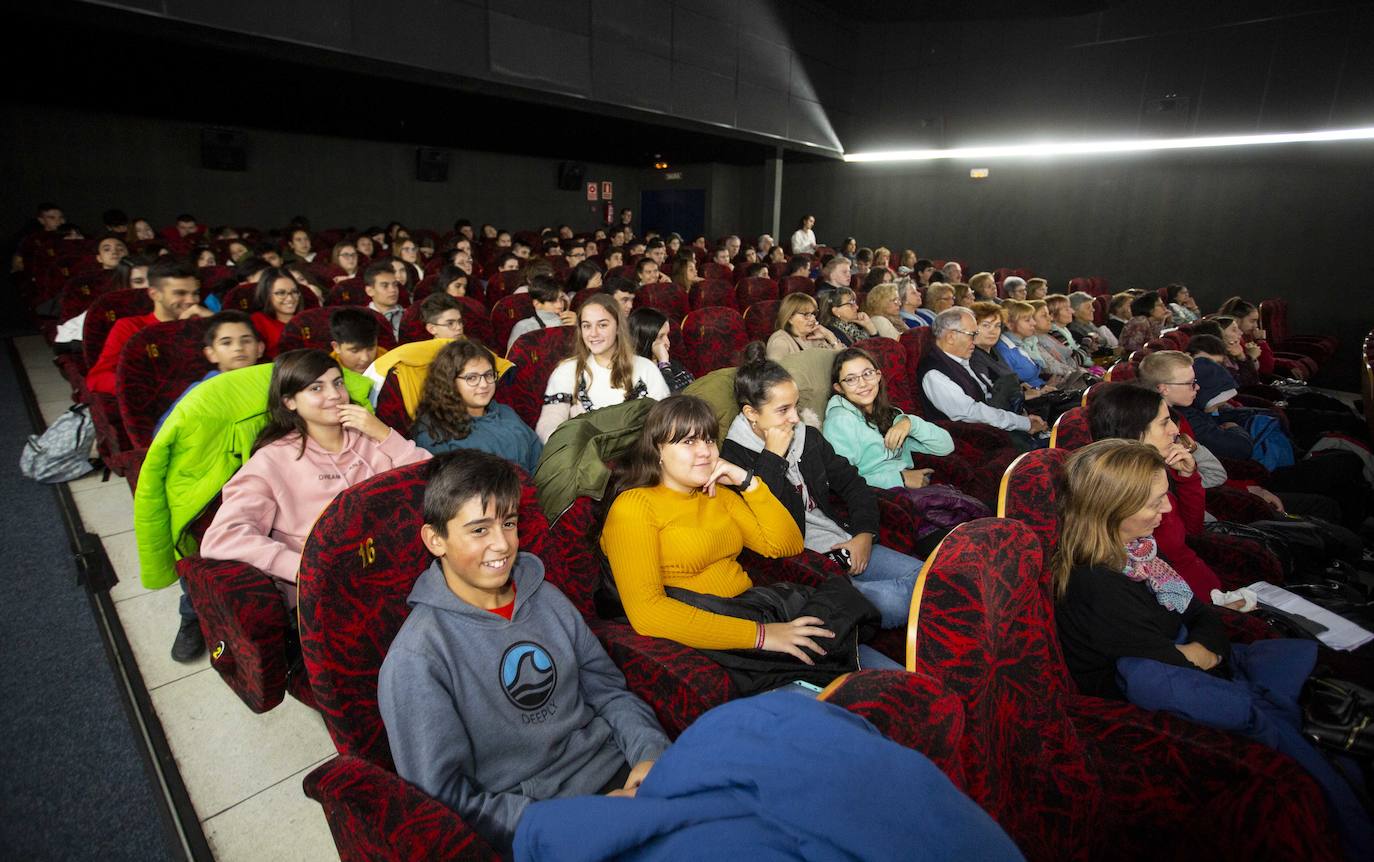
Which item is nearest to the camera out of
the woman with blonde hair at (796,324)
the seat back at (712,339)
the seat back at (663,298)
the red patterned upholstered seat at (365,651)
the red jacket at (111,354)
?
the red patterned upholstered seat at (365,651)

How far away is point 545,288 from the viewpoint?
4.05m

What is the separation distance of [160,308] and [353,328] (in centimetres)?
113

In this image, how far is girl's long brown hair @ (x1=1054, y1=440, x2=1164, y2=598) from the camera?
1.59 meters

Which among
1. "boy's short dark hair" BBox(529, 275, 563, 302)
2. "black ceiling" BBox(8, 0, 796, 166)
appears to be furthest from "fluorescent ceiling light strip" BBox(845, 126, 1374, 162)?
"boy's short dark hair" BBox(529, 275, 563, 302)

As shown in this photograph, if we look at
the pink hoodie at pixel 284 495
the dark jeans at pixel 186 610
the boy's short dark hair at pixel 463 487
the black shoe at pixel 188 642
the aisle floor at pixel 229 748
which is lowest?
the aisle floor at pixel 229 748

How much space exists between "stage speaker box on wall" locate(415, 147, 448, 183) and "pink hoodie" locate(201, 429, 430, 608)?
10570mm

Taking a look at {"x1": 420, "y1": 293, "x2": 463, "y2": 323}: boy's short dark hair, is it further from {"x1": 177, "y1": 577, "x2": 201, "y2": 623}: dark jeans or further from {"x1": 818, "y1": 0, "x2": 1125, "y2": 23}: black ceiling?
{"x1": 818, "y1": 0, "x2": 1125, "y2": 23}: black ceiling

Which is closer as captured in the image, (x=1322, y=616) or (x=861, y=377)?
(x=1322, y=616)

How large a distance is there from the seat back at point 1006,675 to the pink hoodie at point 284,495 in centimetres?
136

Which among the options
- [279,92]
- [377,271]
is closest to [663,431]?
[377,271]

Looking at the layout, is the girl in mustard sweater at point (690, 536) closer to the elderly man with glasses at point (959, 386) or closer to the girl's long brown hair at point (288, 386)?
the girl's long brown hair at point (288, 386)

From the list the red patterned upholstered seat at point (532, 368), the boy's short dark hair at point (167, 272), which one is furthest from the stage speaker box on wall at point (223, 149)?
the red patterned upholstered seat at point (532, 368)

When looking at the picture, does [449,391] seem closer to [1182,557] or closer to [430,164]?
[1182,557]

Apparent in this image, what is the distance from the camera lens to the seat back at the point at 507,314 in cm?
441
